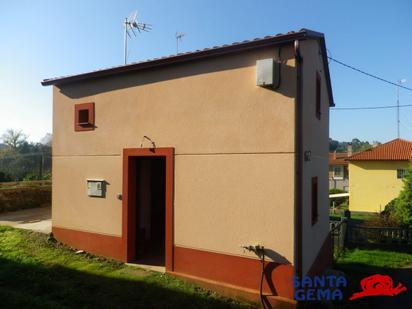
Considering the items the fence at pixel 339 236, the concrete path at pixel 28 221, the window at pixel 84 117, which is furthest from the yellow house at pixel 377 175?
the window at pixel 84 117

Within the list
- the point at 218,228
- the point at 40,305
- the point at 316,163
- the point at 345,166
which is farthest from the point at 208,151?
the point at 345,166

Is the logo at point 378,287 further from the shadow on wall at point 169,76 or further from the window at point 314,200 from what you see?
the shadow on wall at point 169,76

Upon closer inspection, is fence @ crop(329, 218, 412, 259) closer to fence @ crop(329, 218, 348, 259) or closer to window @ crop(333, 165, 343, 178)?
fence @ crop(329, 218, 348, 259)

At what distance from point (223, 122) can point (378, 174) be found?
27.3m

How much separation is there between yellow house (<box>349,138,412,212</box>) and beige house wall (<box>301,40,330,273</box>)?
74.2 feet

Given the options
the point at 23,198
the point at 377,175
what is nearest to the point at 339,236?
the point at 23,198

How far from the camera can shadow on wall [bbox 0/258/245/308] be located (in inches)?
257

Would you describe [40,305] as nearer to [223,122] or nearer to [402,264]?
[223,122]

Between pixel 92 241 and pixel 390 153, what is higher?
pixel 390 153

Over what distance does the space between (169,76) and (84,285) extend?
532cm

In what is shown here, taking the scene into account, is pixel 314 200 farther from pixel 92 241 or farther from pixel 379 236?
pixel 379 236

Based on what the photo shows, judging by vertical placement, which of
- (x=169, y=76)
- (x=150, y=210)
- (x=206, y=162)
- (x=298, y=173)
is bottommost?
(x=150, y=210)

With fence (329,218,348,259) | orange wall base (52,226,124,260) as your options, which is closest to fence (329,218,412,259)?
fence (329,218,348,259)

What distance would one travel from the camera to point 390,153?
29.7 meters
